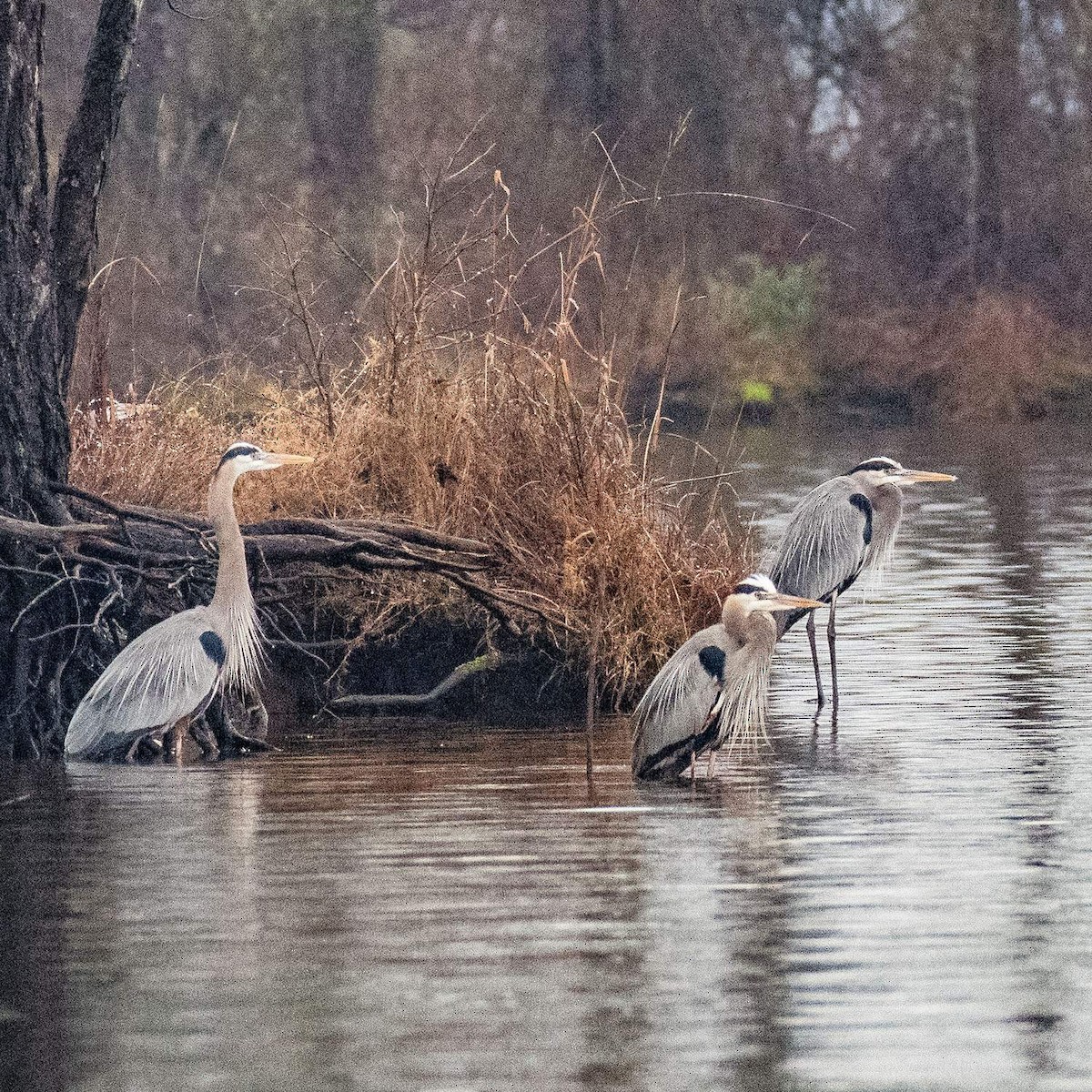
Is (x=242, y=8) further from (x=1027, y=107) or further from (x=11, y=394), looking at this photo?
(x=11, y=394)

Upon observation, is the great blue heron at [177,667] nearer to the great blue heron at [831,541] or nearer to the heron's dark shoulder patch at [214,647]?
the heron's dark shoulder patch at [214,647]

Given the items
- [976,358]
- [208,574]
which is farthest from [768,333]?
[208,574]

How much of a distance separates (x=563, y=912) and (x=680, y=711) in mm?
2756

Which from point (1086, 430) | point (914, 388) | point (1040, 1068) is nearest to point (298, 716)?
point (1040, 1068)

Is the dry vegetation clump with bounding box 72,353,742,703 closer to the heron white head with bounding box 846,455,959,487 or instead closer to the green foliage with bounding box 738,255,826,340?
the heron white head with bounding box 846,455,959,487

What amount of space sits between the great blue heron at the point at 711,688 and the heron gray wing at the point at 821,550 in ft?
8.62

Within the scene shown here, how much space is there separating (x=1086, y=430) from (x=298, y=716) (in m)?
27.2

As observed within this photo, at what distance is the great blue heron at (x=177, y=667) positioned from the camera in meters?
10.3

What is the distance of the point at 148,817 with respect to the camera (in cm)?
909

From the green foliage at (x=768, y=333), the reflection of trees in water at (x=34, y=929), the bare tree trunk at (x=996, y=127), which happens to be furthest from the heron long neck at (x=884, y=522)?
the bare tree trunk at (x=996, y=127)

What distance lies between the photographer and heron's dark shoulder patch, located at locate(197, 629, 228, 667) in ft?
34.5

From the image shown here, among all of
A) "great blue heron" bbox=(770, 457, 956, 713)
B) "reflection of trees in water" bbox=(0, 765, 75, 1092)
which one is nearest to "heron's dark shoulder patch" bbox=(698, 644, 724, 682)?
"reflection of trees in water" bbox=(0, 765, 75, 1092)

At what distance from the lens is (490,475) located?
40.8 ft

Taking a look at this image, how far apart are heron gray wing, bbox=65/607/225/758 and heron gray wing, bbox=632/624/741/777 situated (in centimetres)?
Result: 172
